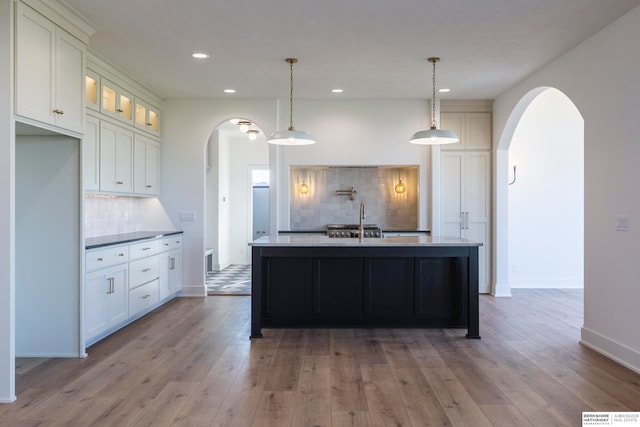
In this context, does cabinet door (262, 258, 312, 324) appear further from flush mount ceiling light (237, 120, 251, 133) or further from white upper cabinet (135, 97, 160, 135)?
flush mount ceiling light (237, 120, 251, 133)

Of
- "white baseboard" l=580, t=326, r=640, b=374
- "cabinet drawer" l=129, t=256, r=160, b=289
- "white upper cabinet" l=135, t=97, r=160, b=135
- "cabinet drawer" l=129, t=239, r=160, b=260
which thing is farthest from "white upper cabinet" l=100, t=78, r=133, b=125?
"white baseboard" l=580, t=326, r=640, b=374

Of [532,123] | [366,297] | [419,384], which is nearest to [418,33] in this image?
[366,297]

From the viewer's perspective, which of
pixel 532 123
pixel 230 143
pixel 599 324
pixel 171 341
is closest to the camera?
pixel 599 324

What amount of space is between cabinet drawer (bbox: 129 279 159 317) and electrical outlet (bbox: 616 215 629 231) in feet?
14.9

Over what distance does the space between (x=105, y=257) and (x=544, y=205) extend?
20.0 feet

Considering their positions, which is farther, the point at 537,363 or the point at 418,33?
the point at 418,33

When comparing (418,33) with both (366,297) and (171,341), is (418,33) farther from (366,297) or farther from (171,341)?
(171,341)

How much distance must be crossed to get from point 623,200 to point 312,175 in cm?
420

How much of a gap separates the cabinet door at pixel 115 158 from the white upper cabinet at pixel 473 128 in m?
4.19

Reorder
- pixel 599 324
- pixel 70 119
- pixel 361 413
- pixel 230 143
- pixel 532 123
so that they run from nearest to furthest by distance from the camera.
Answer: pixel 361 413 < pixel 70 119 < pixel 599 324 < pixel 532 123 < pixel 230 143

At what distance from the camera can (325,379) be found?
128 inches

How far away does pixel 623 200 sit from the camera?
12.0ft

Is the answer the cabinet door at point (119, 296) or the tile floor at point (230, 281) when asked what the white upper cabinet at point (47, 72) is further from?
the tile floor at point (230, 281)

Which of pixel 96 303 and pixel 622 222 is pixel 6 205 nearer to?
pixel 96 303
